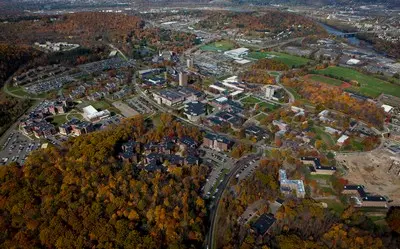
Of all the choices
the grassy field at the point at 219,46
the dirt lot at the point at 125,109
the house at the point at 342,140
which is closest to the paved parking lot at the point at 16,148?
the dirt lot at the point at 125,109

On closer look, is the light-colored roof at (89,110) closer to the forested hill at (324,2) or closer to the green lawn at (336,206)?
the green lawn at (336,206)

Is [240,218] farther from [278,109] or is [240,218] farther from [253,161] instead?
[278,109]

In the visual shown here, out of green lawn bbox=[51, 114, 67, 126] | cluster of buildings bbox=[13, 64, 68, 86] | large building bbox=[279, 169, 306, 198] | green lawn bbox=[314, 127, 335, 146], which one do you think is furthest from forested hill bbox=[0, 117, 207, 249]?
cluster of buildings bbox=[13, 64, 68, 86]

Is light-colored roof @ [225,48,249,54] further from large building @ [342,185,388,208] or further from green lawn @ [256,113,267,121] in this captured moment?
large building @ [342,185,388,208]

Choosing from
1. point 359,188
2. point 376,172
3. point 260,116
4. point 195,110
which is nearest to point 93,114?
point 195,110

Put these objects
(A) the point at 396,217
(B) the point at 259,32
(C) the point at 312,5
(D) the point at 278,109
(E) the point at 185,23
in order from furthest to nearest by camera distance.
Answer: (C) the point at 312,5 < (E) the point at 185,23 < (B) the point at 259,32 < (D) the point at 278,109 < (A) the point at 396,217

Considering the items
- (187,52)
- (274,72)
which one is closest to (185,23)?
(187,52)
